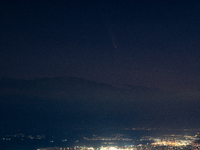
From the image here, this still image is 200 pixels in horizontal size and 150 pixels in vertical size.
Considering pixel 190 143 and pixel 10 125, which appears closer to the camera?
pixel 190 143

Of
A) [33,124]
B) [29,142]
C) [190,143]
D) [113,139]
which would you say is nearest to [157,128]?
[113,139]

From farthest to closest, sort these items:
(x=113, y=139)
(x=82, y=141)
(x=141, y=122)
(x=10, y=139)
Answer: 1. (x=141, y=122)
2. (x=113, y=139)
3. (x=82, y=141)
4. (x=10, y=139)

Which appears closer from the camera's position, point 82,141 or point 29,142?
point 29,142

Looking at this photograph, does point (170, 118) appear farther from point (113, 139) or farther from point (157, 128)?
point (113, 139)

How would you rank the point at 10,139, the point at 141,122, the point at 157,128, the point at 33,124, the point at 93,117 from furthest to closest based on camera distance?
the point at 93,117
the point at 141,122
the point at 157,128
the point at 33,124
the point at 10,139

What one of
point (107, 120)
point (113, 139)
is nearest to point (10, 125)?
point (113, 139)

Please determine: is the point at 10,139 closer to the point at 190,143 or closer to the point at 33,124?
the point at 33,124

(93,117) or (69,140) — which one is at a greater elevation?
(93,117)

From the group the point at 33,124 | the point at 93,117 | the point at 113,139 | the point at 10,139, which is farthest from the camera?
the point at 93,117

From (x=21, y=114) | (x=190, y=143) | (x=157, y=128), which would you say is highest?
(x=21, y=114)
